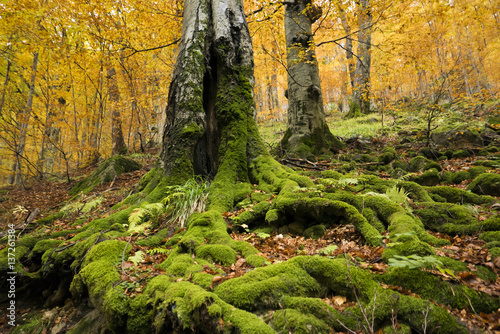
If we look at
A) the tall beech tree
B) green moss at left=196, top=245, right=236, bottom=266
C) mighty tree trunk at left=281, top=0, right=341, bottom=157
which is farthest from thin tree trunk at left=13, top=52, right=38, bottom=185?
green moss at left=196, top=245, right=236, bottom=266

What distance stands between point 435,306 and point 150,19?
13.7 metres

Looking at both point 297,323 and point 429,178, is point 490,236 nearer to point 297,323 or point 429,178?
point 297,323

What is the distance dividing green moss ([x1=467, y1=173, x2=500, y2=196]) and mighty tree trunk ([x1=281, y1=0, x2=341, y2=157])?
3.66m

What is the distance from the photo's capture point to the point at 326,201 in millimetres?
3203

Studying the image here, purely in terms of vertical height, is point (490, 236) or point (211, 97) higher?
point (211, 97)

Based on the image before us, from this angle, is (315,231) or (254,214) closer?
(315,231)

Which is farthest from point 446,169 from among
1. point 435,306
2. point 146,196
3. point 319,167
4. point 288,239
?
point 146,196

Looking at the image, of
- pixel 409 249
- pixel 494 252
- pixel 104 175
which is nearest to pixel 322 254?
pixel 409 249

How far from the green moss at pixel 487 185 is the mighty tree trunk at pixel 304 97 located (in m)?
3.66

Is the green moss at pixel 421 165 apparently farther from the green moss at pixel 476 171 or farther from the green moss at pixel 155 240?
the green moss at pixel 155 240

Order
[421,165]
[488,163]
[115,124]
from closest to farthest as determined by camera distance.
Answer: [488,163]
[421,165]
[115,124]

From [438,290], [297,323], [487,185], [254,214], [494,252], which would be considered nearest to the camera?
[297,323]

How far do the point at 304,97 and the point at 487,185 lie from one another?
4.83m

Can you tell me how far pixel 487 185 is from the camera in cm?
409
